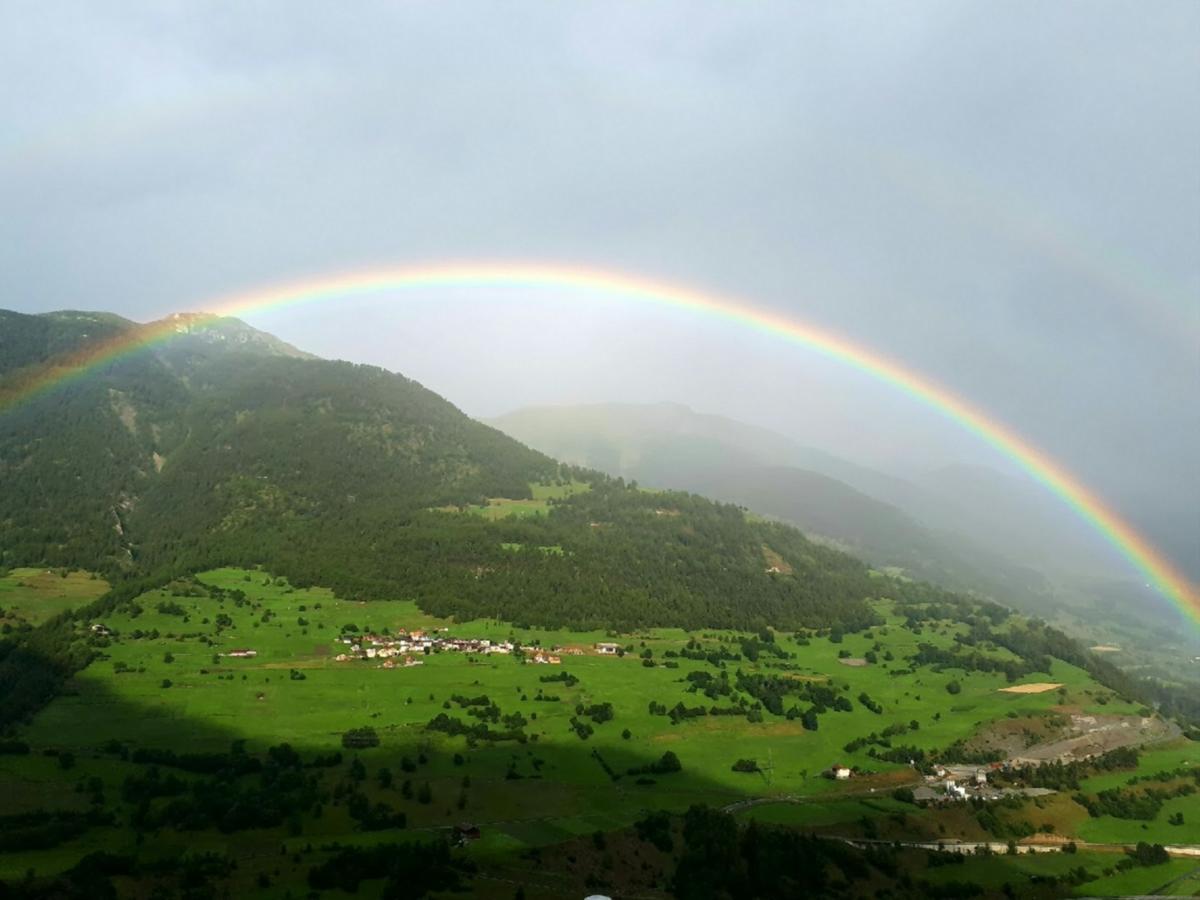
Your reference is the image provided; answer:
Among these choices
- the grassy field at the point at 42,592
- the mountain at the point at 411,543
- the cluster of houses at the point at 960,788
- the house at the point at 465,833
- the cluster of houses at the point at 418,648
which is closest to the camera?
the house at the point at 465,833

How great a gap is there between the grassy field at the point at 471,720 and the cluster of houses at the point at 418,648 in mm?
1933

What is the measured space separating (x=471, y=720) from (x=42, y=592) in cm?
8761

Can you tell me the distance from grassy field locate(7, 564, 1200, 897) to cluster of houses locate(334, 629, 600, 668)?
1.93 m

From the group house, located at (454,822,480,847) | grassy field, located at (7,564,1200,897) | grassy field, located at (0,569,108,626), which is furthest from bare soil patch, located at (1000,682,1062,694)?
grassy field, located at (0,569,108,626)

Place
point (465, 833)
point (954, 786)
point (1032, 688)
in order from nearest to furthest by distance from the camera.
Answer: point (465, 833) → point (954, 786) → point (1032, 688)

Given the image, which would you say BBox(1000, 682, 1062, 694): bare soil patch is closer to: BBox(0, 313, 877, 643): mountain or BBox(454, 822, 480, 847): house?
BBox(0, 313, 877, 643): mountain

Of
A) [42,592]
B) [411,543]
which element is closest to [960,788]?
[411,543]

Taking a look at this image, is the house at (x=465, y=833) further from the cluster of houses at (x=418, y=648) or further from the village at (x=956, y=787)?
the cluster of houses at (x=418, y=648)

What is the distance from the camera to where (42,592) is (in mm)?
129375

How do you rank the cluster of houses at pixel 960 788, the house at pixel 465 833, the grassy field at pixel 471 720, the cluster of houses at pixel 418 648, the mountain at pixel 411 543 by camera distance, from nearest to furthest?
1. the house at pixel 465 833
2. the grassy field at pixel 471 720
3. the cluster of houses at pixel 960 788
4. the cluster of houses at pixel 418 648
5. the mountain at pixel 411 543

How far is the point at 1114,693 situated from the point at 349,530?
14000 cm

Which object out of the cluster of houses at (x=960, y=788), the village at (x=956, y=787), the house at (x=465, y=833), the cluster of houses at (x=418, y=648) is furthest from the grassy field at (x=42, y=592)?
the cluster of houses at (x=960, y=788)

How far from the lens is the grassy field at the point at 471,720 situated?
63.0m

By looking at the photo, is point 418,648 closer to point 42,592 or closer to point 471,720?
point 471,720
